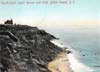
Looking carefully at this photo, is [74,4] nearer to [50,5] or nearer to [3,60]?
[50,5]

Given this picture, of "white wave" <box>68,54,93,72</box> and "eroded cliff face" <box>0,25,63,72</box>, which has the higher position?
"eroded cliff face" <box>0,25,63,72</box>

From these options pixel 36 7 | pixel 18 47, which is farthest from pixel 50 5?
pixel 18 47

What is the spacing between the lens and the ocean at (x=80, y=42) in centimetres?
154

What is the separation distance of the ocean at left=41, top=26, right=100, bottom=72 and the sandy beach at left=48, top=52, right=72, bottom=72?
24mm

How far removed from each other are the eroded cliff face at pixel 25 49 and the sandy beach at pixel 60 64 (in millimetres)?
20

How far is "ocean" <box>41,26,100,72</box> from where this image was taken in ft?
5.05

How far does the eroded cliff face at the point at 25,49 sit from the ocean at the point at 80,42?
0.14ft

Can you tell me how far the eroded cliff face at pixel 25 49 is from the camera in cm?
148

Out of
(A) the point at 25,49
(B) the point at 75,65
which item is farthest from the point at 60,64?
(A) the point at 25,49

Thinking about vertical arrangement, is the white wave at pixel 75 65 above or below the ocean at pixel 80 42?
below

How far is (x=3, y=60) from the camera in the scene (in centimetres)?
147

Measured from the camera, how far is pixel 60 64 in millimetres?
1524

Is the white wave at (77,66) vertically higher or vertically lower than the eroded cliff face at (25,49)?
lower

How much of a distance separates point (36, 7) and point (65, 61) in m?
0.29
